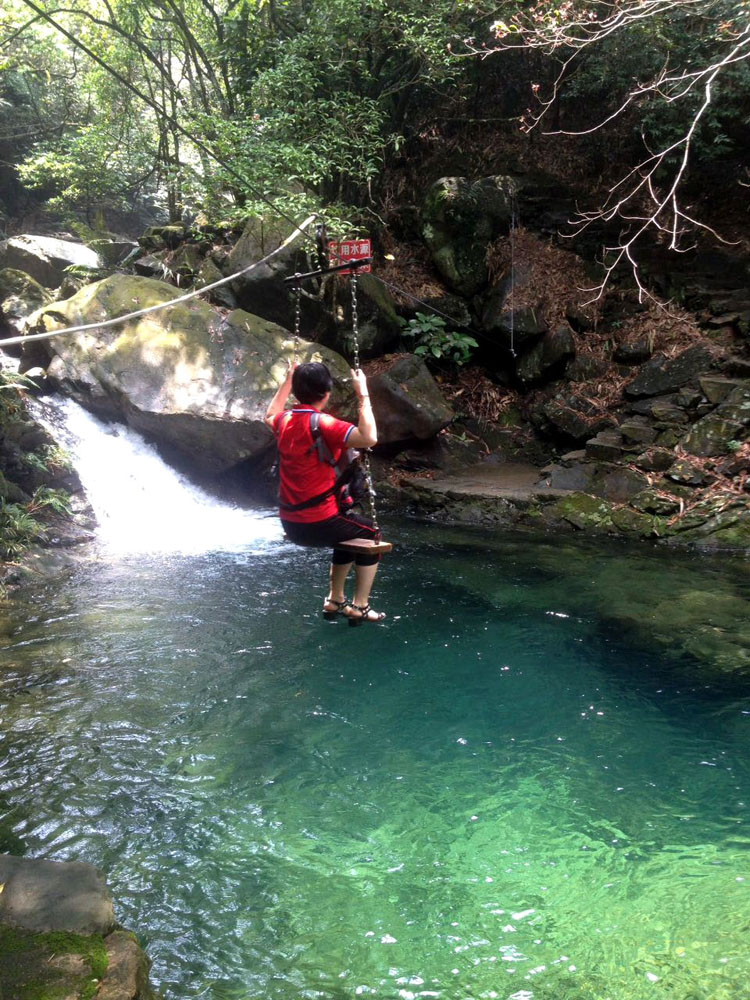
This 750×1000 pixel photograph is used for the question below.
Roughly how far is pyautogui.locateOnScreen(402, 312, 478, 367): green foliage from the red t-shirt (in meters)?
8.95

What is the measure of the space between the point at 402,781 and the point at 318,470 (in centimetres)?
213

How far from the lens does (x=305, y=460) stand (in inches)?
182

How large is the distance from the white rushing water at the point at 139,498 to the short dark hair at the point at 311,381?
5673 mm

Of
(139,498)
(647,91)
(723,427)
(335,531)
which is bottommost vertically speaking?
(139,498)

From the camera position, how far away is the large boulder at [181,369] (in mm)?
10977

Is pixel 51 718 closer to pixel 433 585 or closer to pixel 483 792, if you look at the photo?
pixel 483 792

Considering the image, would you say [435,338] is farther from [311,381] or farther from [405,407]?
[311,381]

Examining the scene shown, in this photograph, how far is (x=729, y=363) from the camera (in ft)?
34.5

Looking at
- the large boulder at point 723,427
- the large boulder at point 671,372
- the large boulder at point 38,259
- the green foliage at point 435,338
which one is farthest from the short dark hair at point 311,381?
the large boulder at point 38,259

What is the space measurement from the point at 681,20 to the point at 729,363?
17.4ft

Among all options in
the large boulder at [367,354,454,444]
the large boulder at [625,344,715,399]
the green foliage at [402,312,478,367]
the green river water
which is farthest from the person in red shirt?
the green foliage at [402,312,478,367]

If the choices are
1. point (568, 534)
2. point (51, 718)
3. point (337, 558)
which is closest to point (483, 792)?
point (337, 558)

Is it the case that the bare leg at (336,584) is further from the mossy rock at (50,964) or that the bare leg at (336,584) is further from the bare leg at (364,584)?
the mossy rock at (50,964)

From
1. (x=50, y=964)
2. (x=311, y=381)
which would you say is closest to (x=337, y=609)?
(x=311, y=381)
